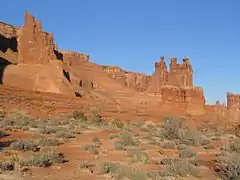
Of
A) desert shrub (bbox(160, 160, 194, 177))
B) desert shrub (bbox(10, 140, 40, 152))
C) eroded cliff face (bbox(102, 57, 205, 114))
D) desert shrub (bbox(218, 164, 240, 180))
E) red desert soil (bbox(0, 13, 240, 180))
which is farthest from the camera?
eroded cliff face (bbox(102, 57, 205, 114))

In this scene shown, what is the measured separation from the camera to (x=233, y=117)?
71312 mm

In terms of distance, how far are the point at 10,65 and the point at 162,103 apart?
2166 centimetres

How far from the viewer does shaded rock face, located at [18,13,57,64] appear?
5075cm

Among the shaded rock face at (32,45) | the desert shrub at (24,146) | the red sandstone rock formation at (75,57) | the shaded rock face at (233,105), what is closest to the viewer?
the desert shrub at (24,146)

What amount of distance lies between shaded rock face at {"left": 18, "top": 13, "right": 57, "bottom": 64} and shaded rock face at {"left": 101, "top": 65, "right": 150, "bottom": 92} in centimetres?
5643

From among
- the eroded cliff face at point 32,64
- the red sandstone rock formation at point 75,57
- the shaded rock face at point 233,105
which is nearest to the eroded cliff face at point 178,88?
the eroded cliff face at point 32,64

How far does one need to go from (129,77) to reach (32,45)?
212 feet

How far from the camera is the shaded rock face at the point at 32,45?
5075 cm

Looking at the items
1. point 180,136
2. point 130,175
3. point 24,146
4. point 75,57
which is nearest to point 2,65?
point 180,136

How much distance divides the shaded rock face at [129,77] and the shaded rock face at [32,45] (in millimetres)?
56434

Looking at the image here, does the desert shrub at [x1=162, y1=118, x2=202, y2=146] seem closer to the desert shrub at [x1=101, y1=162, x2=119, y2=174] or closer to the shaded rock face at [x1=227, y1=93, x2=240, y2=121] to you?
the desert shrub at [x1=101, y1=162, x2=119, y2=174]

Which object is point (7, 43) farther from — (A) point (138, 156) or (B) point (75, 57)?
(A) point (138, 156)

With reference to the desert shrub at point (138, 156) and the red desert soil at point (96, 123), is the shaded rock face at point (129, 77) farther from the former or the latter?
the desert shrub at point (138, 156)

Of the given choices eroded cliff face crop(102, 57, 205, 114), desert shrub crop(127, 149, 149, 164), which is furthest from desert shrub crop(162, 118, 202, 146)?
eroded cliff face crop(102, 57, 205, 114)
